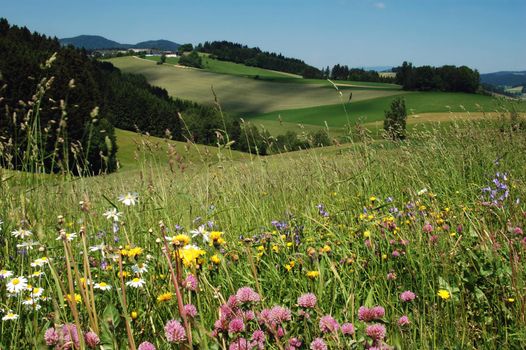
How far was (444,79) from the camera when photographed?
92062mm

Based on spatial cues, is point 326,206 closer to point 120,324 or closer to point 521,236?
point 521,236

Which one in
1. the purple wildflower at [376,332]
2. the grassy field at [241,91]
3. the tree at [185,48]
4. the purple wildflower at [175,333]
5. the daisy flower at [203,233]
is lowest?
the purple wildflower at [376,332]

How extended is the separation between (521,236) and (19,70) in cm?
4450

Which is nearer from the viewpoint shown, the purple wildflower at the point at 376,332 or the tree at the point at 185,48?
the purple wildflower at the point at 376,332

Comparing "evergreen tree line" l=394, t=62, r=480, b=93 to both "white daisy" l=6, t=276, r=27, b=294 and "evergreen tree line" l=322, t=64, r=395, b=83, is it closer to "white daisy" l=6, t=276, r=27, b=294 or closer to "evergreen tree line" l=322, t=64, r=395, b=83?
"evergreen tree line" l=322, t=64, r=395, b=83

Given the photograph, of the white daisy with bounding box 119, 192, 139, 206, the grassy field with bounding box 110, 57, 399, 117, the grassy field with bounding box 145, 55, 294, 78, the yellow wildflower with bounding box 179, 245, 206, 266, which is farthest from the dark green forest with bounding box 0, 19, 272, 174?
the grassy field with bounding box 145, 55, 294, 78

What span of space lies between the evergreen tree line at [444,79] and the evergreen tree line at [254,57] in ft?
130

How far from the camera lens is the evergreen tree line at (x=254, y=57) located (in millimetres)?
147875

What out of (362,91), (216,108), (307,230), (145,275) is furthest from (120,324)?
(362,91)

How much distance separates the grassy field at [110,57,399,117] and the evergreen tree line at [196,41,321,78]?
2828cm

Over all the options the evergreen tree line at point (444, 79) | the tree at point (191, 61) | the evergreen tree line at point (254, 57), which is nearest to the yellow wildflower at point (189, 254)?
the evergreen tree line at point (444, 79)

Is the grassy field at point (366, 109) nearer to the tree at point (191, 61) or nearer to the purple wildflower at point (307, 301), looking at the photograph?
the tree at point (191, 61)

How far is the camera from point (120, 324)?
6.34ft

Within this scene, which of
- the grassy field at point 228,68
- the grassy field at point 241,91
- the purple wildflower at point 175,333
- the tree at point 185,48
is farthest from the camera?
the tree at point 185,48
